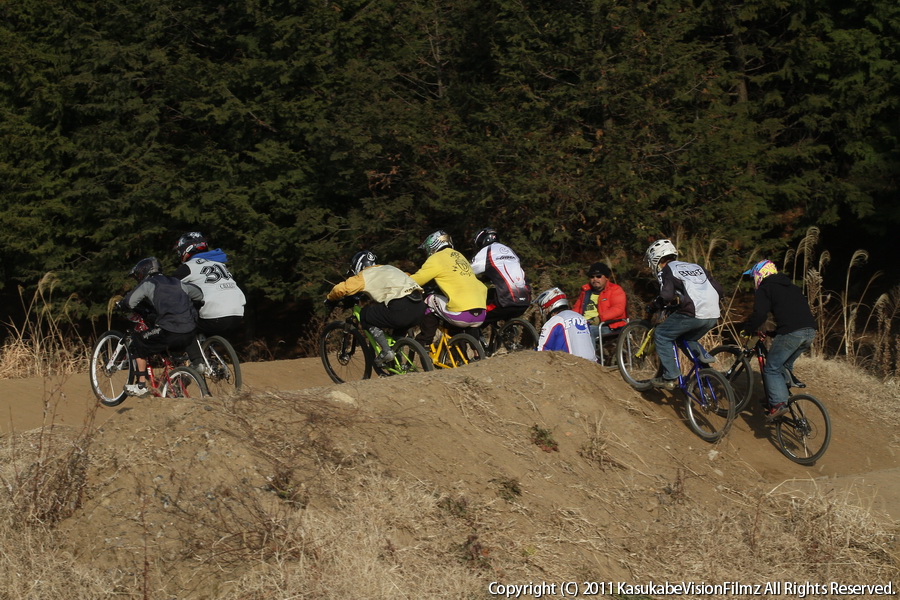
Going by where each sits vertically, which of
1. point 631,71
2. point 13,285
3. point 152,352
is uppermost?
point 631,71

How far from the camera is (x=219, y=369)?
10406mm

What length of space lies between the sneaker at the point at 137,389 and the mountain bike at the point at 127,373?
64 millimetres

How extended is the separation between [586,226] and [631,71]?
303cm

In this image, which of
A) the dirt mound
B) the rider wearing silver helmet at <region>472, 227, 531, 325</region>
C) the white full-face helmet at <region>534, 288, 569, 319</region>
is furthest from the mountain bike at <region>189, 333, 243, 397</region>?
the white full-face helmet at <region>534, 288, 569, 319</region>

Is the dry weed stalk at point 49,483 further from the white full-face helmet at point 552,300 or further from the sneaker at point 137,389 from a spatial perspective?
the white full-face helmet at point 552,300

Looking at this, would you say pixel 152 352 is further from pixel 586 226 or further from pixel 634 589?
pixel 586 226

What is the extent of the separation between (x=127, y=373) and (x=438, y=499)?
5104 millimetres

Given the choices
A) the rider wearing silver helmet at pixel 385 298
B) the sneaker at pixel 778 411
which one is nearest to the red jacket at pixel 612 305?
the sneaker at pixel 778 411

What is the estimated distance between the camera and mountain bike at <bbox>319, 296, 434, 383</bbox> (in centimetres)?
1098

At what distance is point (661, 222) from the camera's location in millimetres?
19641

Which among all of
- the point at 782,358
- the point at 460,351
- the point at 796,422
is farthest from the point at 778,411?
the point at 460,351

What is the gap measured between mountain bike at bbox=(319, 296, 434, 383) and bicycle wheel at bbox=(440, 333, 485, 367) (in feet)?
2.14

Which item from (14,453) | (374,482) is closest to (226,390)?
(14,453)

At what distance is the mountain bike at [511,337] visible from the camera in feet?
40.0
